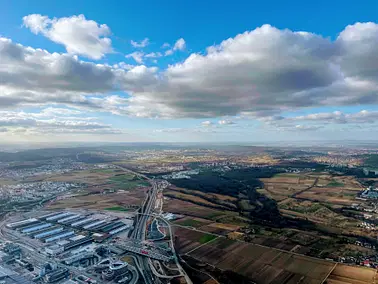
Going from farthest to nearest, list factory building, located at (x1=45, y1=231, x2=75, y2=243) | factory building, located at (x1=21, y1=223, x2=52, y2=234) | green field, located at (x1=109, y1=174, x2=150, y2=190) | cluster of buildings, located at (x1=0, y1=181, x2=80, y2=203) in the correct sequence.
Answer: green field, located at (x1=109, y1=174, x2=150, y2=190) < cluster of buildings, located at (x1=0, y1=181, x2=80, y2=203) < factory building, located at (x1=21, y1=223, x2=52, y2=234) < factory building, located at (x1=45, y1=231, x2=75, y2=243)

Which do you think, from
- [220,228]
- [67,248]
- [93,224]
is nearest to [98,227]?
[93,224]

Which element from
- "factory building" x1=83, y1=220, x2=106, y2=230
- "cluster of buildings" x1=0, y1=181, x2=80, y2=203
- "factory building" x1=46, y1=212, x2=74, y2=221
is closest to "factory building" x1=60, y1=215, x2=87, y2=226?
"factory building" x1=46, y1=212, x2=74, y2=221

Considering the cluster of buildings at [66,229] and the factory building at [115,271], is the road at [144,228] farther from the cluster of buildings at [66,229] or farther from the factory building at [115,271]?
the cluster of buildings at [66,229]

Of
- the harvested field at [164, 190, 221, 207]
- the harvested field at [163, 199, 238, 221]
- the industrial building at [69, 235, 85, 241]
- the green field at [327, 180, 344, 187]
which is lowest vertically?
the industrial building at [69, 235, 85, 241]

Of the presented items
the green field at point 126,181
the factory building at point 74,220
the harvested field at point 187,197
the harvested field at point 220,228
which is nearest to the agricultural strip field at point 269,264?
the harvested field at point 220,228

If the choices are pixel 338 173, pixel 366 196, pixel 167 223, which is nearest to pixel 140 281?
pixel 167 223

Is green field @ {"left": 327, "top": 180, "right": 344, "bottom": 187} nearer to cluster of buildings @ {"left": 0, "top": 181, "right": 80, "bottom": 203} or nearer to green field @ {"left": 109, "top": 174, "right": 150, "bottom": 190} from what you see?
green field @ {"left": 109, "top": 174, "right": 150, "bottom": 190}

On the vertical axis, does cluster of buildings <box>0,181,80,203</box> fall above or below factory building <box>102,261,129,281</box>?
above

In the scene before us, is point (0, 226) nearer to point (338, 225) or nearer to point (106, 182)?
point (106, 182)
